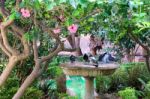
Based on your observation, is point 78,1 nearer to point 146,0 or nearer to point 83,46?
point 146,0

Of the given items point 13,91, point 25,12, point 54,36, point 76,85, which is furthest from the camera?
A: point 76,85

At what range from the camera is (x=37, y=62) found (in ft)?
13.3

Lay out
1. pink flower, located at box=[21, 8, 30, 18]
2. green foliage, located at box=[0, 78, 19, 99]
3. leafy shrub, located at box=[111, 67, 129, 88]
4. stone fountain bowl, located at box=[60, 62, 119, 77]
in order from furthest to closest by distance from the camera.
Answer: leafy shrub, located at box=[111, 67, 129, 88]
green foliage, located at box=[0, 78, 19, 99]
stone fountain bowl, located at box=[60, 62, 119, 77]
pink flower, located at box=[21, 8, 30, 18]

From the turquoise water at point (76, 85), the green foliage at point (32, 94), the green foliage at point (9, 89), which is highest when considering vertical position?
the green foliage at point (9, 89)

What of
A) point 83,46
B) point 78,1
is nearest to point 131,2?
point 78,1

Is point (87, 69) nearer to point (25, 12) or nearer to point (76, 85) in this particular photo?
point (25, 12)

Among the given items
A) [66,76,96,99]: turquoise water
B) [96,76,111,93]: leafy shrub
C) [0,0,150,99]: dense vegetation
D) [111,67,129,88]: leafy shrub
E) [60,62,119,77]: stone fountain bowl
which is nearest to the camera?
[0,0,150,99]: dense vegetation

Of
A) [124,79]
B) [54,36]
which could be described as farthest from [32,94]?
[124,79]

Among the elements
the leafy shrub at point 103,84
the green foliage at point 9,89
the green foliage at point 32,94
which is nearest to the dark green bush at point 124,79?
the leafy shrub at point 103,84

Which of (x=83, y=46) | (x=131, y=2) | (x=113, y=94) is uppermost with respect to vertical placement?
(x=131, y=2)

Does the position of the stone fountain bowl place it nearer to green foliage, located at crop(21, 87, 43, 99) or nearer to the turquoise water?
green foliage, located at crop(21, 87, 43, 99)

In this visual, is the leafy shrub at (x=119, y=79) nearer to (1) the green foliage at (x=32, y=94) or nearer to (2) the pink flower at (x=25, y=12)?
(1) the green foliage at (x=32, y=94)

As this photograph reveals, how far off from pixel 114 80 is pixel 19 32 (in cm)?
443

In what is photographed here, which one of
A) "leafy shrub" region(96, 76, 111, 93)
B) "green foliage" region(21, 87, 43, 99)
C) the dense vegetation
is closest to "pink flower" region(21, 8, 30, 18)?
the dense vegetation
